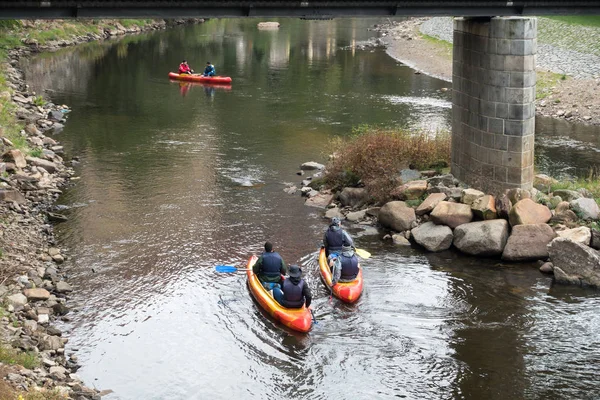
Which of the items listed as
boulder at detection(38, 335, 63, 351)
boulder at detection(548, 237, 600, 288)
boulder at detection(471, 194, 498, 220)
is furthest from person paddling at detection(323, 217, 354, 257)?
boulder at detection(38, 335, 63, 351)

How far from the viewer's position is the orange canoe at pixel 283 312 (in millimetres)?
17750

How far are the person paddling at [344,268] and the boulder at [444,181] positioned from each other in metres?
6.39

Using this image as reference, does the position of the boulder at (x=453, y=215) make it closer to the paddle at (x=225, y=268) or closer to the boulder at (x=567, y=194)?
the boulder at (x=567, y=194)

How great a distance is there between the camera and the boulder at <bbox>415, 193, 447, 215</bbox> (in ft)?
78.2

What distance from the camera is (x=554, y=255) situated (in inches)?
822

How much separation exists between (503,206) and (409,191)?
3.11m

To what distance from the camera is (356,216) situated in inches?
974

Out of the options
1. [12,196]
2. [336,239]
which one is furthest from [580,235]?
[12,196]

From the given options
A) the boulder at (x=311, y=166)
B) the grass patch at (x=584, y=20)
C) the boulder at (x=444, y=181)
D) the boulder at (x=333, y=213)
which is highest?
the grass patch at (x=584, y=20)

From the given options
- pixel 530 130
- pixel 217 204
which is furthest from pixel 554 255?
pixel 217 204

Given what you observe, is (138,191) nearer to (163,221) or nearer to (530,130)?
(163,221)

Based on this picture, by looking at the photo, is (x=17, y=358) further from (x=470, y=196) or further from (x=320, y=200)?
(x=470, y=196)

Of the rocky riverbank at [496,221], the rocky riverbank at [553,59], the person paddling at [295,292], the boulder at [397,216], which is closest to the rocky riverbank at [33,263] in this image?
the person paddling at [295,292]

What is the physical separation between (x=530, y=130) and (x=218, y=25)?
52653 millimetres
